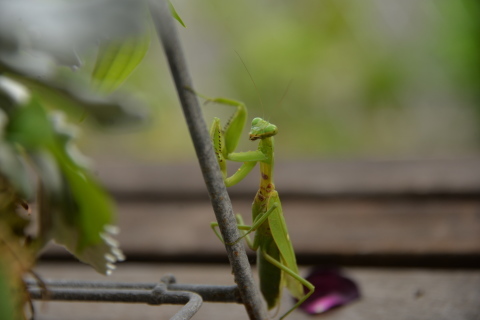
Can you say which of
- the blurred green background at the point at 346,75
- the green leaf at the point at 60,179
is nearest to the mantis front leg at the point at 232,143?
the green leaf at the point at 60,179

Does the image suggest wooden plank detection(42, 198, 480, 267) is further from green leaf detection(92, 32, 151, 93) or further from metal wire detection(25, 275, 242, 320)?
green leaf detection(92, 32, 151, 93)

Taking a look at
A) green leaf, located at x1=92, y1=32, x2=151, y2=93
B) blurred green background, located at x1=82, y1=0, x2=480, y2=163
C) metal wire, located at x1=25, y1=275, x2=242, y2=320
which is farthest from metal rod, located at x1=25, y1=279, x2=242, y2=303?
blurred green background, located at x1=82, y1=0, x2=480, y2=163

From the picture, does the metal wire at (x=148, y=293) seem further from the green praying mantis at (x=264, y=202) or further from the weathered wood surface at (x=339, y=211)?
the weathered wood surface at (x=339, y=211)

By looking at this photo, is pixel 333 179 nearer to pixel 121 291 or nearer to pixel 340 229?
pixel 340 229

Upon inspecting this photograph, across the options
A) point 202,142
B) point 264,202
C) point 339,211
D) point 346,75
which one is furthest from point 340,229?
point 346,75

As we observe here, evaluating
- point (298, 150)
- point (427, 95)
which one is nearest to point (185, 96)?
point (298, 150)

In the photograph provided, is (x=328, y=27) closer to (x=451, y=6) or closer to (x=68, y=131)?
(x=451, y=6)
